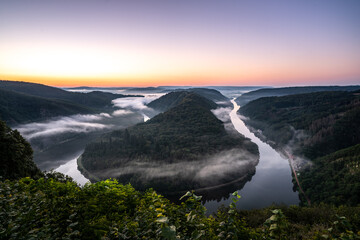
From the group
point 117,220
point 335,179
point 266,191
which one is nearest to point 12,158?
point 117,220

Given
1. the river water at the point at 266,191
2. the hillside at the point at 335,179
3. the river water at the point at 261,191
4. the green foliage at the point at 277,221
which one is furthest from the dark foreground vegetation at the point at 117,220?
the hillside at the point at 335,179

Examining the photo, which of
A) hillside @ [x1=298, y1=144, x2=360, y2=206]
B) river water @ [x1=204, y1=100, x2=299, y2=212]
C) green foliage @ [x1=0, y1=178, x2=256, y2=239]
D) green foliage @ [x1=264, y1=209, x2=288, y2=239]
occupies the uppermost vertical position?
green foliage @ [x1=264, y1=209, x2=288, y2=239]

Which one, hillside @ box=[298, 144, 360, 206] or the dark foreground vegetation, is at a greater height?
the dark foreground vegetation

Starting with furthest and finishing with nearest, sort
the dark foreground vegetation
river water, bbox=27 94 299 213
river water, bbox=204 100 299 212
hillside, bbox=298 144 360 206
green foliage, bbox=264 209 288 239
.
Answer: river water, bbox=27 94 299 213
river water, bbox=204 100 299 212
hillside, bbox=298 144 360 206
the dark foreground vegetation
green foliage, bbox=264 209 288 239

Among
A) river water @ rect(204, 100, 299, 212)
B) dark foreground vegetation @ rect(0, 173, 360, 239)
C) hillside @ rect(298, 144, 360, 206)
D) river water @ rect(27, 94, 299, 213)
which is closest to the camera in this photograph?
dark foreground vegetation @ rect(0, 173, 360, 239)

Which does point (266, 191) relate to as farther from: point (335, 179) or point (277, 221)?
point (277, 221)

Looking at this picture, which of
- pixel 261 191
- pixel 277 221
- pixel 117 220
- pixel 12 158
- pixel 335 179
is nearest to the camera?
pixel 277 221

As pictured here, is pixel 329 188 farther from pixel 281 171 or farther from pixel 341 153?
pixel 281 171

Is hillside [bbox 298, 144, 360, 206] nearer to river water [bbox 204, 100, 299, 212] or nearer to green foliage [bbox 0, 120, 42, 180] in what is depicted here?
river water [bbox 204, 100, 299, 212]

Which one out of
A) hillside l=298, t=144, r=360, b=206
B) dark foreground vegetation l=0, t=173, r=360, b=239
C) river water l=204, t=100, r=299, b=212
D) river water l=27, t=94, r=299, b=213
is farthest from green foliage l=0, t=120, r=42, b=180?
hillside l=298, t=144, r=360, b=206

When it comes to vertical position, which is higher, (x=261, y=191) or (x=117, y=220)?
(x=117, y=220)

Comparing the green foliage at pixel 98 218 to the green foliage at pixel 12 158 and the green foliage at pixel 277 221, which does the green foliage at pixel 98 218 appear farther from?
the green foliage at pixel 12 158
